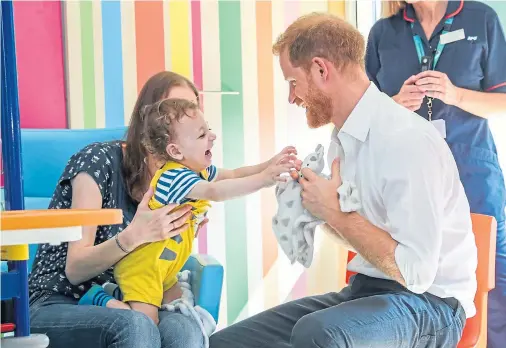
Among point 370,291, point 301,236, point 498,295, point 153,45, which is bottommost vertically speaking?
point 498,295

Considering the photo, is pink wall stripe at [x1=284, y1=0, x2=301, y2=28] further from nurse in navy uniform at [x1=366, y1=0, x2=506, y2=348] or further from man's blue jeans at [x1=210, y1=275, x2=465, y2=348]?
man's blue jeans at [x1=210, y1=275, x2=465, y2=348]

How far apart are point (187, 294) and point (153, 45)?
163cm

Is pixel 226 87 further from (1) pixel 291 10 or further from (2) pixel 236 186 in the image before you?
(2) pixel 236 186

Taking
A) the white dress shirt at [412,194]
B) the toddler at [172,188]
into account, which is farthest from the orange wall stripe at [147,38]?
the white dress shirt at [412,194]

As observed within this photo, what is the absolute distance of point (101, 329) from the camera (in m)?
1.70

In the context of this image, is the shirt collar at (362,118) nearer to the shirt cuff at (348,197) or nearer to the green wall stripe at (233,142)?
the shirt cuff at (348,197)

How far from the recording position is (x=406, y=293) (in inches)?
68.2

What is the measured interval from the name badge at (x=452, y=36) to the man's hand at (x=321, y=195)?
94 cm

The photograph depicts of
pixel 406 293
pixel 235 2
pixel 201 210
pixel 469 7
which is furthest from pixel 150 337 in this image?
pixel 235 2

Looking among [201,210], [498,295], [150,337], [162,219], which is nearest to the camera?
[150,337]

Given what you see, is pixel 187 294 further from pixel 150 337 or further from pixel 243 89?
pixel 243 89

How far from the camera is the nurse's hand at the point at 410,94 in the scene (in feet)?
7.70

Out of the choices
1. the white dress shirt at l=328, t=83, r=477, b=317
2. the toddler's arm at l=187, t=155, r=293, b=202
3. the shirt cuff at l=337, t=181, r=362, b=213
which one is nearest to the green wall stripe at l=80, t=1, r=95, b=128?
the toddler's arm at l=187, t=155, r=293, b=202

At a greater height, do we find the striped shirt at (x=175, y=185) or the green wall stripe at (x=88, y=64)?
the green wall stripe at (x=88, y=64)
